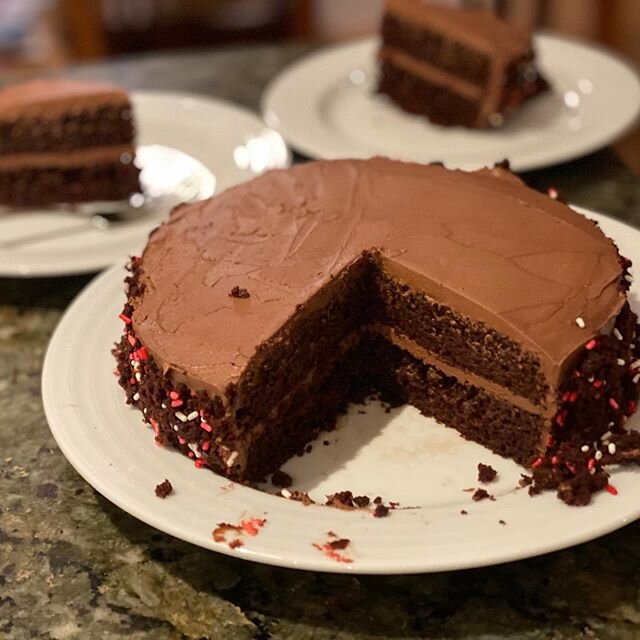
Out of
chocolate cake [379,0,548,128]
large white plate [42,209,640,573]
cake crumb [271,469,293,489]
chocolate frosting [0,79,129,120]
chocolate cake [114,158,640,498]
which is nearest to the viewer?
large white plate [42,209,640,573]

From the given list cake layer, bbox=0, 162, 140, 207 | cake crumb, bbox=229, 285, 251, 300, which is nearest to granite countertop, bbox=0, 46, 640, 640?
cake crumb, bbox=229, 285, 251, 300

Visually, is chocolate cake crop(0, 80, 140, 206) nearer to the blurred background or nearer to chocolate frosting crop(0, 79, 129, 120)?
chocolate frosting crop(0, 79, 129, 120)

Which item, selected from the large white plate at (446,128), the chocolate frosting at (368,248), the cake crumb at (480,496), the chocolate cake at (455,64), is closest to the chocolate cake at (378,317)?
the chocolate frosting at (368,248)

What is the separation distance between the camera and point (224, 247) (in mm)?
2139

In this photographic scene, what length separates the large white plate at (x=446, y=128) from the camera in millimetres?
3057

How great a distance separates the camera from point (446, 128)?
3.38 meters

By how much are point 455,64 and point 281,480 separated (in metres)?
2.01

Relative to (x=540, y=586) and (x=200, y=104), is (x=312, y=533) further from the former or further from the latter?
(x=200, y=104)

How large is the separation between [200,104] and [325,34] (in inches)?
119

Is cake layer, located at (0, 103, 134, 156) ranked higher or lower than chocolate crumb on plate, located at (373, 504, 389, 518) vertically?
lower

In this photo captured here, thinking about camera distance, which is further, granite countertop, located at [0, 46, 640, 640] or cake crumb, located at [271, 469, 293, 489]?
cake crumb, located at [271, 469, 293, 489]

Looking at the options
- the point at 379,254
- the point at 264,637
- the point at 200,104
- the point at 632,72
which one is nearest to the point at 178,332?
the point at 379,254

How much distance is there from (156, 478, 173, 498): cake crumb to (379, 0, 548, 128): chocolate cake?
204 cm

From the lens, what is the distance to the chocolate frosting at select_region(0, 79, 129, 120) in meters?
3.03
